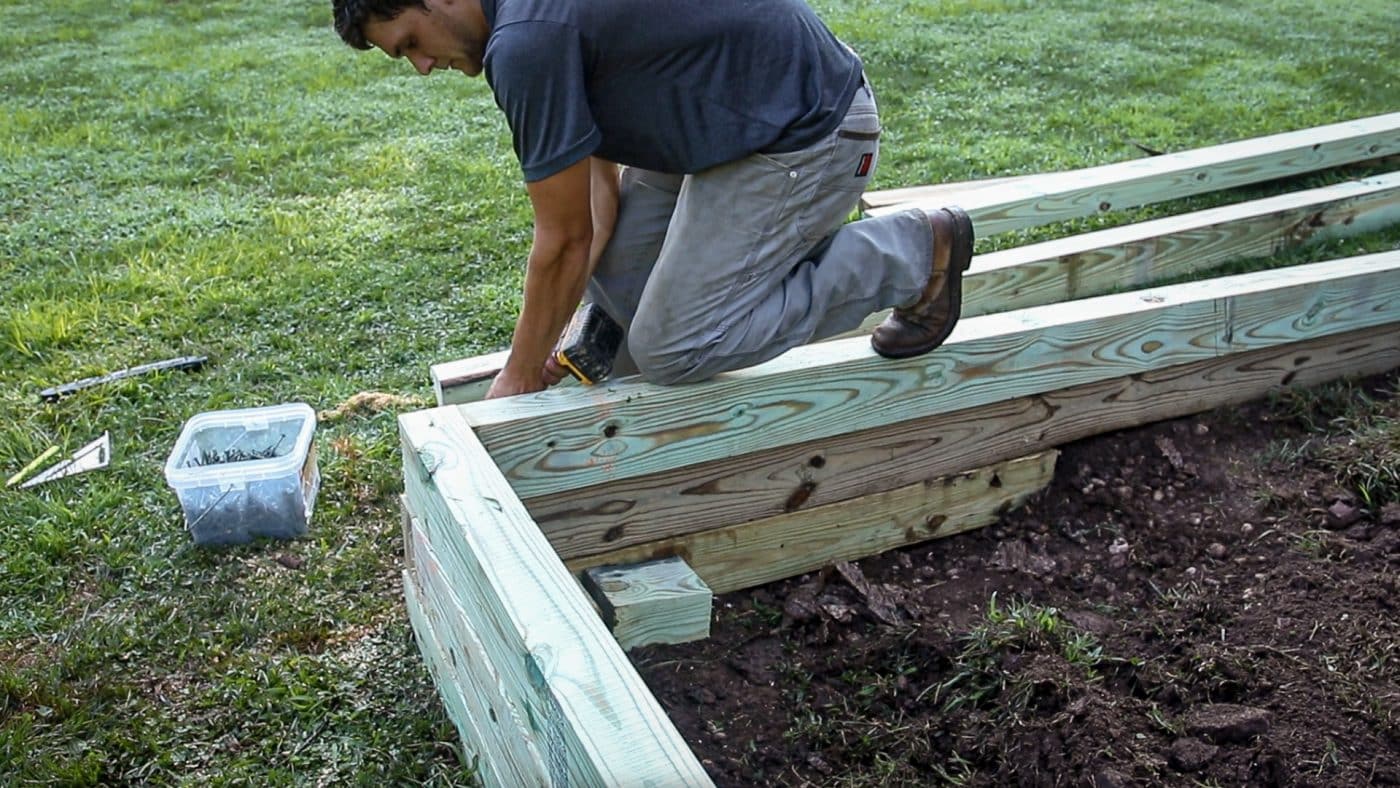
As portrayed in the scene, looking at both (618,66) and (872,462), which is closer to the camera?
(618,66)

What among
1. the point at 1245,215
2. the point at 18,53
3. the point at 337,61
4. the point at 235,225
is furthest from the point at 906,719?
the point at 18,53

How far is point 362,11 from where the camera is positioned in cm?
238

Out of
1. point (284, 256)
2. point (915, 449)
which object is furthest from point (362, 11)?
point (284, 256)

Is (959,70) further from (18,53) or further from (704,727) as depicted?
(18,53)

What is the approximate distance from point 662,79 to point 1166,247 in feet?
8.13

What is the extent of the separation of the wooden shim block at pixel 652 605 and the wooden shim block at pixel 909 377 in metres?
0.23

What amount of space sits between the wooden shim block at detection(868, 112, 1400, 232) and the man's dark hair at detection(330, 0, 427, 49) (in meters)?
2.16

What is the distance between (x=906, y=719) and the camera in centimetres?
251

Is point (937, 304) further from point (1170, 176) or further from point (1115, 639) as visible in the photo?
point (1170, 176)

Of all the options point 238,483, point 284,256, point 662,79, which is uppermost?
point 662,79

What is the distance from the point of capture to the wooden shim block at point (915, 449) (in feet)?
8.86

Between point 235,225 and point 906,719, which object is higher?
point 906,719

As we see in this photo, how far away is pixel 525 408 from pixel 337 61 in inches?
270

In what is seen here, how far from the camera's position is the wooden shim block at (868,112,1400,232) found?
14.7 ft
